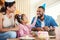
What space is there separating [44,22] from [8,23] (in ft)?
0.91

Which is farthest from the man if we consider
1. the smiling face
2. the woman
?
the woman

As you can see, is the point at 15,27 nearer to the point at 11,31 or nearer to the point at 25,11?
the point at 11,31

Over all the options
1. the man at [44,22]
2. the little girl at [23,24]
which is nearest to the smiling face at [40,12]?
the man at [44,22]

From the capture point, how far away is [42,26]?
1.09m

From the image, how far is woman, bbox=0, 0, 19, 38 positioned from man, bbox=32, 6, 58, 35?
0.56ft

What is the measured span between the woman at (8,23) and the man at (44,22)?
0.56 feet

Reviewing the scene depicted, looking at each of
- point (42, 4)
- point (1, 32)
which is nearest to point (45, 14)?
point (42, 4)

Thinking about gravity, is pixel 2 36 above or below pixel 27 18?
below

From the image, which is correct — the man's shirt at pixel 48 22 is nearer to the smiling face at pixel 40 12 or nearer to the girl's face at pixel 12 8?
the smiling face at pixel 40 12

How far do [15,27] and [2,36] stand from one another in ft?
0.39

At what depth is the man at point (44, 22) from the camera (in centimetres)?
109

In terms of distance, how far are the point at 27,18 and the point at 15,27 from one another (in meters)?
0.11

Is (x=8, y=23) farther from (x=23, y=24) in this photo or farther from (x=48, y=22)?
(x=48, y=22)

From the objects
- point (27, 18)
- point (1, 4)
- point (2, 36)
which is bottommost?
point (2, 36)
